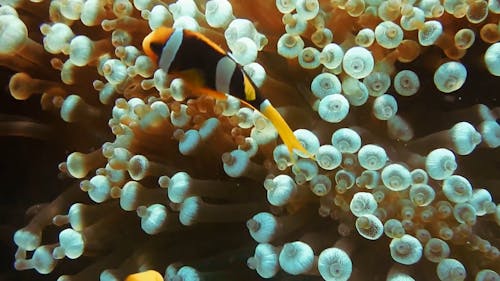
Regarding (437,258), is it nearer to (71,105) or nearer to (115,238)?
(115,238)

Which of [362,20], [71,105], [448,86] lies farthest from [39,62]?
[448,86]

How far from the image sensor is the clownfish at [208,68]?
1004mm

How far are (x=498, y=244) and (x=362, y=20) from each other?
1.84 feet

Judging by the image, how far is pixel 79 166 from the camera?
143 centimetres

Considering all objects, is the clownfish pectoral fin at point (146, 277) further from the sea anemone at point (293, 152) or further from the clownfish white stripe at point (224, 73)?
the clownfish white stripe at point (224, 73)

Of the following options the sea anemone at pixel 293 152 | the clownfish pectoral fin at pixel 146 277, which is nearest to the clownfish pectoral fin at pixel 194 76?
the sea anemone at pixel 293 152

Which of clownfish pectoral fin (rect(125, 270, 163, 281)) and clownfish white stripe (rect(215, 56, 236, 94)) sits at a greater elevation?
Answer: clownfish white stripe (rect(215, 56, 236, 94))

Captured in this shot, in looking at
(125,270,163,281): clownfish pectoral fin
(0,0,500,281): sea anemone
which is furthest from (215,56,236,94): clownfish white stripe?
(125,270,163,281): clownfish pectoral fin

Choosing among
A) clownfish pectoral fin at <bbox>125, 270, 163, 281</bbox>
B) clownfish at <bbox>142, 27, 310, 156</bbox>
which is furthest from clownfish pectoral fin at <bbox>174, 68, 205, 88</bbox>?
clownfish pectoral fin at <bbox>125, 270, 163, 281</bbox>

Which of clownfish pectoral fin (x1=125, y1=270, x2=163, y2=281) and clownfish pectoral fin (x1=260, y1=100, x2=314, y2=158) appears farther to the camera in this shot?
clownfish pectoral fin (x1=125, y1=270, x2=163, y2=281)

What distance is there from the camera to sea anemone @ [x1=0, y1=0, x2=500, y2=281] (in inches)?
45.8

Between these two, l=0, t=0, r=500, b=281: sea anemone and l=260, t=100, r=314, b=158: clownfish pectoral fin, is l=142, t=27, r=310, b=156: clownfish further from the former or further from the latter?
l=0, t=0, r=500, b=281: sea anemone

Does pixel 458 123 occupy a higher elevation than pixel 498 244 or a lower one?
higher

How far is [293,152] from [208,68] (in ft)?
0.84
